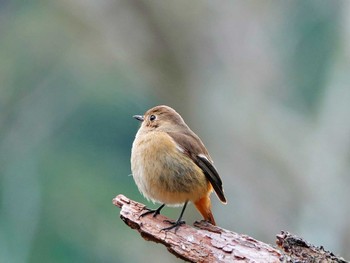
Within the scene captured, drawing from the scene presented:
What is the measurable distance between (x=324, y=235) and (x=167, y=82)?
2.27 m

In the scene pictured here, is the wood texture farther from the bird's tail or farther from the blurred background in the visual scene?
the blurred background

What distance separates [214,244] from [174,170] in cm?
59

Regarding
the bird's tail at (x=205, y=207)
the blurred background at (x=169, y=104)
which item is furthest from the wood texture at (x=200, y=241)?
the blurred background at (x=169, y=104)

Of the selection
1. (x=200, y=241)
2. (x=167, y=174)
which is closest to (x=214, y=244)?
(x=200, y=241)

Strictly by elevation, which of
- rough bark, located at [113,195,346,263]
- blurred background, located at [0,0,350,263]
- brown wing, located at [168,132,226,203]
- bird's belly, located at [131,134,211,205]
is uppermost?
blurred background, located at [0,0,350,263]

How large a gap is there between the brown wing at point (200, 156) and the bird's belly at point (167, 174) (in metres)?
0.03

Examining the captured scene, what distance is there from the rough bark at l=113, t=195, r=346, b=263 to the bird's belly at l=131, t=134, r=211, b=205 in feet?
0.59

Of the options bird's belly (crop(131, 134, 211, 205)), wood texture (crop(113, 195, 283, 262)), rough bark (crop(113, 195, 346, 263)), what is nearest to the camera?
rough bark (crop(113, 195, 346, 263))

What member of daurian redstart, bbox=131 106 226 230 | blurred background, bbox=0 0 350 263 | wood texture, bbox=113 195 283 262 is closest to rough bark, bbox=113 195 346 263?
wood texture, bbox=113 195 283 262

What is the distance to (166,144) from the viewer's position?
4.30 metres

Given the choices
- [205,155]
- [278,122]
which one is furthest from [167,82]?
[205,155]

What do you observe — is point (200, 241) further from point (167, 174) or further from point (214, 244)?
point (167, 174)

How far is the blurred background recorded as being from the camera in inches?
336

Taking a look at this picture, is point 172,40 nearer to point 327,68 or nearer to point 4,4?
point 327,68
